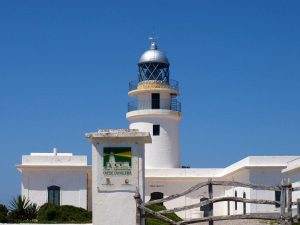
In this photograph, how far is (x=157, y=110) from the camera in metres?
37.4

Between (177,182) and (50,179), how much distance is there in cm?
699

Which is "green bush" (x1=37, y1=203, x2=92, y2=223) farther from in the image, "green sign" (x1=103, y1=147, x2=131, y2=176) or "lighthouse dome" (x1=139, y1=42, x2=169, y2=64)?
"lighthouse dome" (x1=139, y1=42, x2=169, y2=64)

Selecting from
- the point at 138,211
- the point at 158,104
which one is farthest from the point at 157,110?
the point at 138,211

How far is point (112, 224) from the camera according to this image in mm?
16531

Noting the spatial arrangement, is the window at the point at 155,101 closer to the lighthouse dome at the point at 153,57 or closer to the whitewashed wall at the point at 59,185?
the lighthouse dome at the point at 153,57

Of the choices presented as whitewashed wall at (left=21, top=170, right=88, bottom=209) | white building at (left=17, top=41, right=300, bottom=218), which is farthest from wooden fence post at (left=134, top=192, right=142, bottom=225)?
whitewashed wall at (left=21, top=170, right=88, bottom=209)

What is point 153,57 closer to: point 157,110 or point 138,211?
point 157,110

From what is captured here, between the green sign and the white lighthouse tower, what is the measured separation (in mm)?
20107

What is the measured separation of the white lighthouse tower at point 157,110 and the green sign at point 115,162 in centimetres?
2011

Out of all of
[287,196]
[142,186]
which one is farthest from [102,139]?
[287,196]

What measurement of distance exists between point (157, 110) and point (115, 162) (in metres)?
20.7

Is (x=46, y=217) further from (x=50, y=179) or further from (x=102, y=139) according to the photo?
(x=50, y=179)

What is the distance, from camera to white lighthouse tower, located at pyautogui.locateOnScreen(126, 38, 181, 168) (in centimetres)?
3728

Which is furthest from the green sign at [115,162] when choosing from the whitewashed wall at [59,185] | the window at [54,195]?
the window at [54,195]
